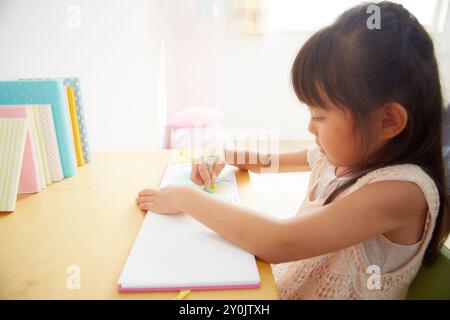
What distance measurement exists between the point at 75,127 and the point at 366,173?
27.9 inches

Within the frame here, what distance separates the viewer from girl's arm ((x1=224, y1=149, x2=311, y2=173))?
86cm

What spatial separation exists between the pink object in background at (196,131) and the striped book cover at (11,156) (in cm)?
137

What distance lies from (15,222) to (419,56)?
0.76 meters

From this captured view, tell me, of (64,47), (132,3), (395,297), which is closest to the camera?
(395,297)

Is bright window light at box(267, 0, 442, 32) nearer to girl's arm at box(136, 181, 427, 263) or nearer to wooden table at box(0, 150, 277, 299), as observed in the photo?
wooden table at box(0, 150, 277, 299)

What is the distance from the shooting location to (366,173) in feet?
1.88

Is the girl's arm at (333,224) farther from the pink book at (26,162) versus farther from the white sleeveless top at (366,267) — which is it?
the pink book at (26,162)

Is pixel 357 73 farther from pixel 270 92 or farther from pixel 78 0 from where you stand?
pixel 270 92

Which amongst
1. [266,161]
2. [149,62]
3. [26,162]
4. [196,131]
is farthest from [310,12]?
[26,162]

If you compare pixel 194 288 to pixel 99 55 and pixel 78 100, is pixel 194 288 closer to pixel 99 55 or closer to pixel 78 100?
pixel 78 100

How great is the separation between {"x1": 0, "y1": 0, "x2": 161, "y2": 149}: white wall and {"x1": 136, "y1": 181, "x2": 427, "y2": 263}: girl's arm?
83 centimetres

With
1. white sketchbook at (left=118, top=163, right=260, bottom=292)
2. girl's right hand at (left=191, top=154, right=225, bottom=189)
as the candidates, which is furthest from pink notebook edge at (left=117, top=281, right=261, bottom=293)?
girl's right hand at (left=191, top=154, right=225, bottom=189)
